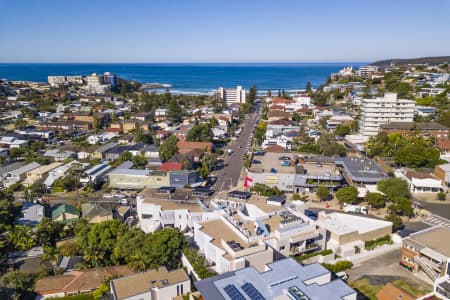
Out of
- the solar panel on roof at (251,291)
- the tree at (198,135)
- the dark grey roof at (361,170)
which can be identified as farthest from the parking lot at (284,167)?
the solar panel on roof at (251,291)

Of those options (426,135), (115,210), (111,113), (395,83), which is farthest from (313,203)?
(395,83)

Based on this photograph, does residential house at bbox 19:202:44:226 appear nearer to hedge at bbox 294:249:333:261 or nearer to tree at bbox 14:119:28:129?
hedge at bbox 294:249:333:261

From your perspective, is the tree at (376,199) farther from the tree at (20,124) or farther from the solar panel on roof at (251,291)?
the tree at (20,124)

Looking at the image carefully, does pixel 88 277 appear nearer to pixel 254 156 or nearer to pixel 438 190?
pixel 254 156

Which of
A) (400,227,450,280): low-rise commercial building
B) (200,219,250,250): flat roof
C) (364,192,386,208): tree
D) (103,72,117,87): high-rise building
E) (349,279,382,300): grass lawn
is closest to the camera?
(349,279,382,300): grass lawn

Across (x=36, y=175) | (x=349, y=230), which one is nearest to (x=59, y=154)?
(x=36, y=175)

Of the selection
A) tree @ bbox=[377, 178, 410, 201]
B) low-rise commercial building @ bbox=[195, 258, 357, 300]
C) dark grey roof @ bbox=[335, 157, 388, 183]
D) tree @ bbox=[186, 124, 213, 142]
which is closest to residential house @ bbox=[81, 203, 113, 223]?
low-rise commercial building @ bbox=[195, 258, 357, 300]
